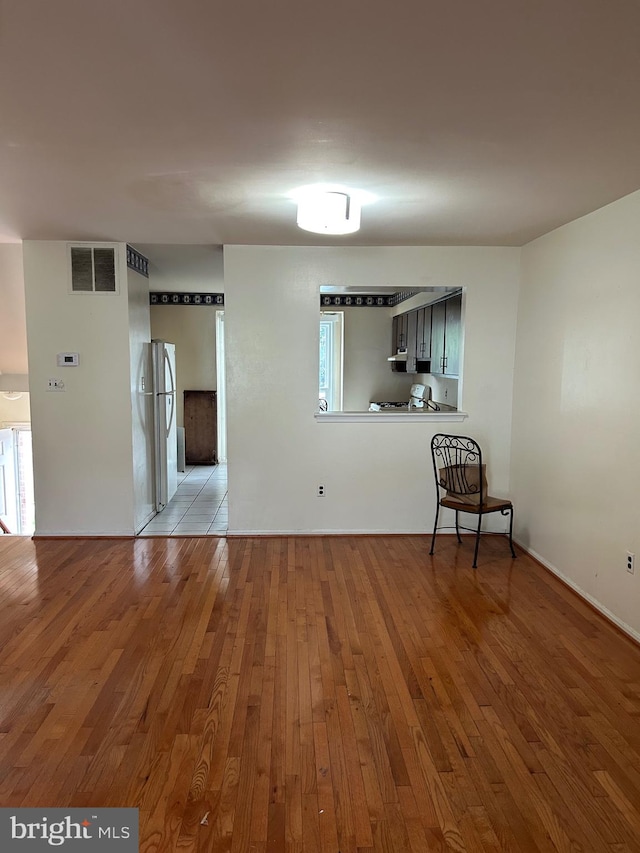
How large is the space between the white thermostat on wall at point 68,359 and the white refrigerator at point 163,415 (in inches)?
35.6

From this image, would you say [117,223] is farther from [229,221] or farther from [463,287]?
[463,287]

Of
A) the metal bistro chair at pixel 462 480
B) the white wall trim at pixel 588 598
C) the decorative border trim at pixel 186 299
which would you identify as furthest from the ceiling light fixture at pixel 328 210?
the decorative border trim at pixel 186 299

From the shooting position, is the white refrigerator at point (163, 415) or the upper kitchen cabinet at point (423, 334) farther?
the upper kitchen cabinet at point (423, 334)

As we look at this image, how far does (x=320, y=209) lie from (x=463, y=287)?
2.00m

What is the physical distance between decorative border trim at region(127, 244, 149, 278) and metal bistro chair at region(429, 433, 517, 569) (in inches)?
116

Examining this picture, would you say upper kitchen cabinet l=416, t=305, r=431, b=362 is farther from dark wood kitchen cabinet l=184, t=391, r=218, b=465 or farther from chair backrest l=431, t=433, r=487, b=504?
dark wood kitchen cabinet l=184, t=391, r=218, b=465

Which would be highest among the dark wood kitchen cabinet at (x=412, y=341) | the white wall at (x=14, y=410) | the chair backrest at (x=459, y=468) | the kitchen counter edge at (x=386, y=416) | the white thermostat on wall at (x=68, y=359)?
the dark wood kitchen cabinet at (x=412, y=341)

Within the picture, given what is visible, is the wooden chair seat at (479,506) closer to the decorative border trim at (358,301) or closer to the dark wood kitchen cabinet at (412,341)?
the dark wood kitchen cabinet at (412,341)

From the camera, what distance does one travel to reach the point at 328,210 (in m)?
3.05

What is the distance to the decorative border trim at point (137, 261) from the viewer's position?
4582mm

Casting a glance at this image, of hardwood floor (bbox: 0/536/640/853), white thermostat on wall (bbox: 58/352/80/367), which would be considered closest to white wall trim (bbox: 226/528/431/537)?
hardwood floor (bbox: 0/536/640/853)

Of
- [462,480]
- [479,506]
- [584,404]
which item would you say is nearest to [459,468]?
[462,480]

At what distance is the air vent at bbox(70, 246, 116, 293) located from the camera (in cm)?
442

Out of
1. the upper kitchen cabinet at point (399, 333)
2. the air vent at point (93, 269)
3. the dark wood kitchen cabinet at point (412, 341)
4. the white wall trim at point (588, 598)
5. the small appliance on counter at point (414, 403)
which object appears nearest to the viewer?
the white wall trim at point (588, 598)
